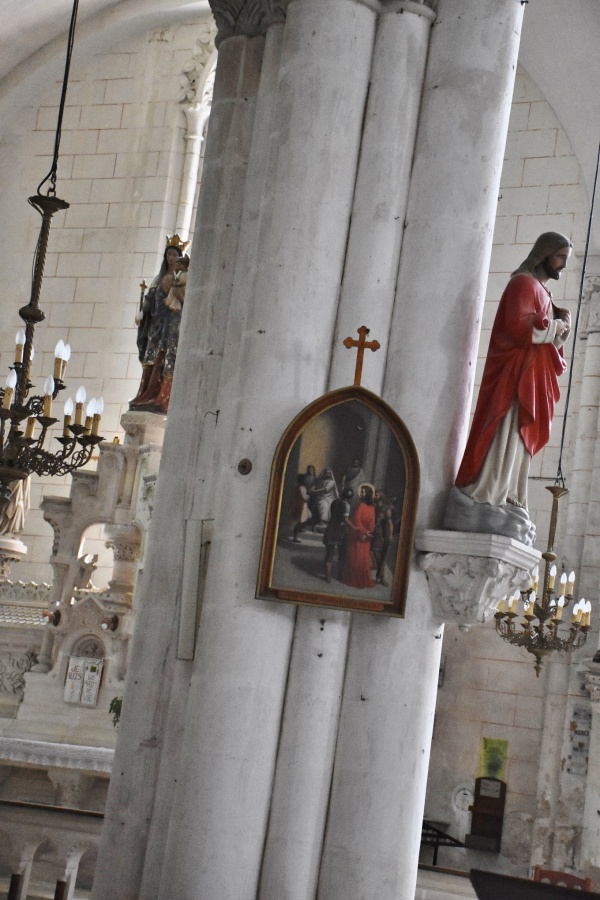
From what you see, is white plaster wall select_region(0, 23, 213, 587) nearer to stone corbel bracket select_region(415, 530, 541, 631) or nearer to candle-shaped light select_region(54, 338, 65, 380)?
candle-shaped light select_region(54, 338, 65, 380)

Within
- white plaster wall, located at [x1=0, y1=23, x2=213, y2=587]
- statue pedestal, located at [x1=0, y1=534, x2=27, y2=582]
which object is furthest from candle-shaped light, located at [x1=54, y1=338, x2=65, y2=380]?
white plaster wall, located at [x1=0, y1=23, x2=213, y2=587]

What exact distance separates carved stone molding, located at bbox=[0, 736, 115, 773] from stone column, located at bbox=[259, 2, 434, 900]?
18.2ft

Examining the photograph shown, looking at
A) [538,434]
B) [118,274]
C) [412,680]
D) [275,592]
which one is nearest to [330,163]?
[538,434]

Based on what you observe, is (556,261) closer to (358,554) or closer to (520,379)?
(520,379)

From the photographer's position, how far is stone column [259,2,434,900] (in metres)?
5.07

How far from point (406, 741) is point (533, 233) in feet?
30.1

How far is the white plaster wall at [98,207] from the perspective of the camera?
14781 mm

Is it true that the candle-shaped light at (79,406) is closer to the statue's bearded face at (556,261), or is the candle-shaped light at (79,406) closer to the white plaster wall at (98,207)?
the statue's bearded face at (556,261)

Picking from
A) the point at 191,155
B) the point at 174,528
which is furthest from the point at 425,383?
the point at 191,155

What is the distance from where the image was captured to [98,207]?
1526 centimetres

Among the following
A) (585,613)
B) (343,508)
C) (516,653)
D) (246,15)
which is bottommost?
(516,653)

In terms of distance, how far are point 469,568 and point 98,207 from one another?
11.2 m

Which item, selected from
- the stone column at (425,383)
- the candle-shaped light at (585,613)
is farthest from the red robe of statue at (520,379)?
the candle-shaped light at (585,613)

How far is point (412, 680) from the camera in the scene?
5195 millimetres
